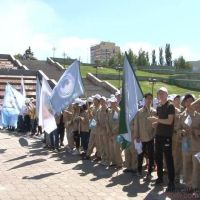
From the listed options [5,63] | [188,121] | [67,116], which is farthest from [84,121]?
[5,63]

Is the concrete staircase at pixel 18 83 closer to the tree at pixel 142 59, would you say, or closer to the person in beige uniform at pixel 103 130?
the person in beige uniform at pixel 103 130

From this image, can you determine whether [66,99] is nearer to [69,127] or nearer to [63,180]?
[69,127]

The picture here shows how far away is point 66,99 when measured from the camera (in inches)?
339

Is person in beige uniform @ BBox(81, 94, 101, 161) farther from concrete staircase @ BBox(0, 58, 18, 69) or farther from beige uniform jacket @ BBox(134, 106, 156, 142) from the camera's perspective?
concrete staircase @ BBox(0, 58, 18, 69)

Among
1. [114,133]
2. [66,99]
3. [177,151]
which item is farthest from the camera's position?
[66,99]

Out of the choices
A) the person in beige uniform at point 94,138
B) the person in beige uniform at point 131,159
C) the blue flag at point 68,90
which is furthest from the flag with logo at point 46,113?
the person in beige uniform at point 131,159

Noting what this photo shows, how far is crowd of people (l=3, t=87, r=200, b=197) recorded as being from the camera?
5.63m

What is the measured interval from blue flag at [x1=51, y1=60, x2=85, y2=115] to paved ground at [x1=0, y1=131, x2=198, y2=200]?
1501 mm

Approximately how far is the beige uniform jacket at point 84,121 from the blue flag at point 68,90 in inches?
23.1

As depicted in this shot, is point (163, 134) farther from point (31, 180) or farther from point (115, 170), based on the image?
point (31, 180)

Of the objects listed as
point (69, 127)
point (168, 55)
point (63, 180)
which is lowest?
point (63, 180)

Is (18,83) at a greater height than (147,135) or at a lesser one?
greater

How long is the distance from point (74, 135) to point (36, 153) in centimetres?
130

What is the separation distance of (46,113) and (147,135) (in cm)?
373
